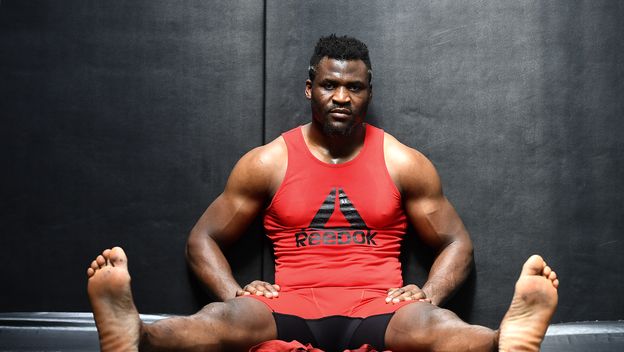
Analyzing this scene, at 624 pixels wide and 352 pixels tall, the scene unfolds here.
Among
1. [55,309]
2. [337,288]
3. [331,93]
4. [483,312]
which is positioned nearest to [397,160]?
[331,93]

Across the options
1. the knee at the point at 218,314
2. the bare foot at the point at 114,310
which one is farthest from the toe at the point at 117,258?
the knee at the point at 218,314

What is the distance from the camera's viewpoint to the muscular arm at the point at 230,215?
250cm

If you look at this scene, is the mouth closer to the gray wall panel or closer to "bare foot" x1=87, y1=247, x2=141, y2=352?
the gray wall panel

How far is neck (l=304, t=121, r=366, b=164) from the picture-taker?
253 cm

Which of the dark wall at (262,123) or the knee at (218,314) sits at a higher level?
the dark wall at (262,123)

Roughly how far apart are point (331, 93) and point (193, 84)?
24.5 inches

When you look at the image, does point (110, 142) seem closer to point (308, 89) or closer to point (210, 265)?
point (210, 265)

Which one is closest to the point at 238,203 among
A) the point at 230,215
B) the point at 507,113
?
the point at 230,215

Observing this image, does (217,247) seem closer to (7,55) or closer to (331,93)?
(331,93)

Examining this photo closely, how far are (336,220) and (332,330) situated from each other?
42 cm

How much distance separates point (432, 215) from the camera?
2.53 metres

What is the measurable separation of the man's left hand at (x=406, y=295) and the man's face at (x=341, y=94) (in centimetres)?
57

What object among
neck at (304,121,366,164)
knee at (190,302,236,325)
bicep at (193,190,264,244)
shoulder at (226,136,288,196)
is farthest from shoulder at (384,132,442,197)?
knee at (190,302,236,325)

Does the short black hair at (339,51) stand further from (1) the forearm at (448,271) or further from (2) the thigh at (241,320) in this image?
(2) the thigh at (241,320)
